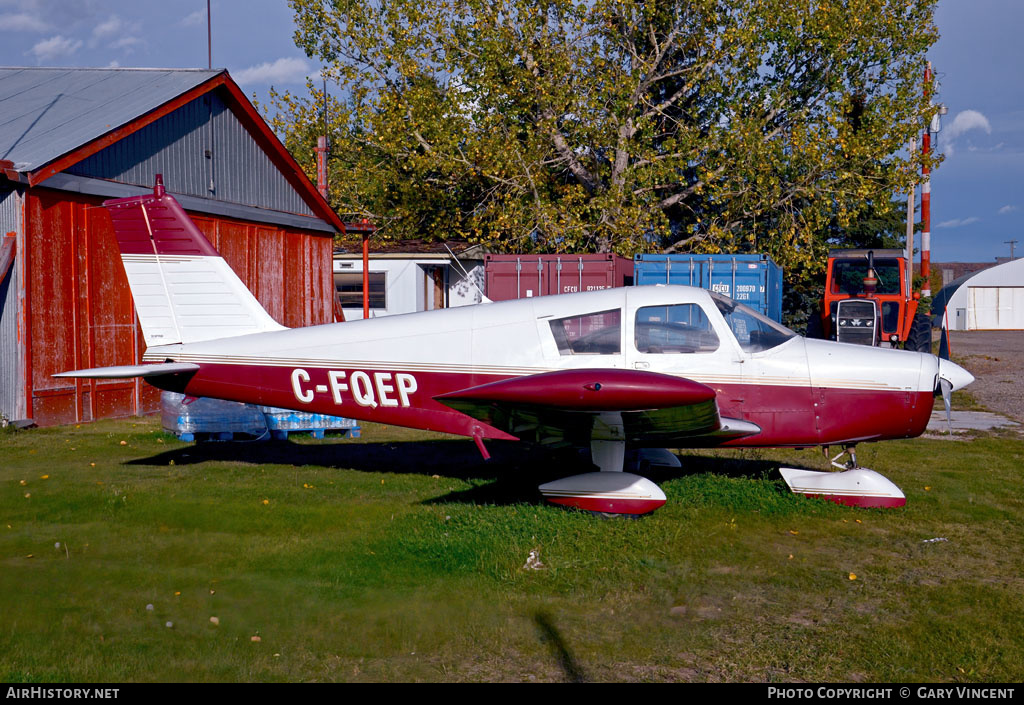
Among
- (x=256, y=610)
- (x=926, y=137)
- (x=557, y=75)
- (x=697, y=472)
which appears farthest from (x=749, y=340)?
(x=926, y=137)

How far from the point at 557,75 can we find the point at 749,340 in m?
19.1

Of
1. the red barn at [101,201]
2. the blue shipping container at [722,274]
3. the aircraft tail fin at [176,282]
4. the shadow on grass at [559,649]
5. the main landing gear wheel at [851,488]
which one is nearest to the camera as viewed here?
the shadow on grass at [559,649]

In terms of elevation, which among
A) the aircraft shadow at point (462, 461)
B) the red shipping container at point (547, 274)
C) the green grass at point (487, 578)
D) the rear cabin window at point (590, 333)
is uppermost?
the red shipping container at point (547, 274)

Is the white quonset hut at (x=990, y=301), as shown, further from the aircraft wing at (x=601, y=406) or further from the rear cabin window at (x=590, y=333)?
the aircraft wing at (x=601, y=406)

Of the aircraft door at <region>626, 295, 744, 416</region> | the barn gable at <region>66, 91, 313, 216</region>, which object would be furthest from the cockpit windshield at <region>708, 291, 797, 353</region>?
the barn gable at <region>66, 91, 313, 216</region>

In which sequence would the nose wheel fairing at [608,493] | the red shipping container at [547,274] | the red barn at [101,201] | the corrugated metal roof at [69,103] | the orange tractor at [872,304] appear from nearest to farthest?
the nose wheel fairing at [608,493] → the red barn at [101,201] → the corrugated metal roof at [69,103] → the orange tractor at [872,304] → the red shipping container at [547,274]

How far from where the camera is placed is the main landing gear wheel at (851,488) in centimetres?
745

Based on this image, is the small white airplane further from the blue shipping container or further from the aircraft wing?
the blue shipping container

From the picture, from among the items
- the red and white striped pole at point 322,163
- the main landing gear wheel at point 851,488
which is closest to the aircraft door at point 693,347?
the main landing gear wheel at point 851,488

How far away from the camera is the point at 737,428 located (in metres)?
6.96

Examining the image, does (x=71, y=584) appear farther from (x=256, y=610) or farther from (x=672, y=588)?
(x=672, y=588)

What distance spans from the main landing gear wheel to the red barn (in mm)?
10593

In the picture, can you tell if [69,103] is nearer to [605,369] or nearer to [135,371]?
[135,371]

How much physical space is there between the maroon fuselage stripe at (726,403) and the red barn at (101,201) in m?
5.40
